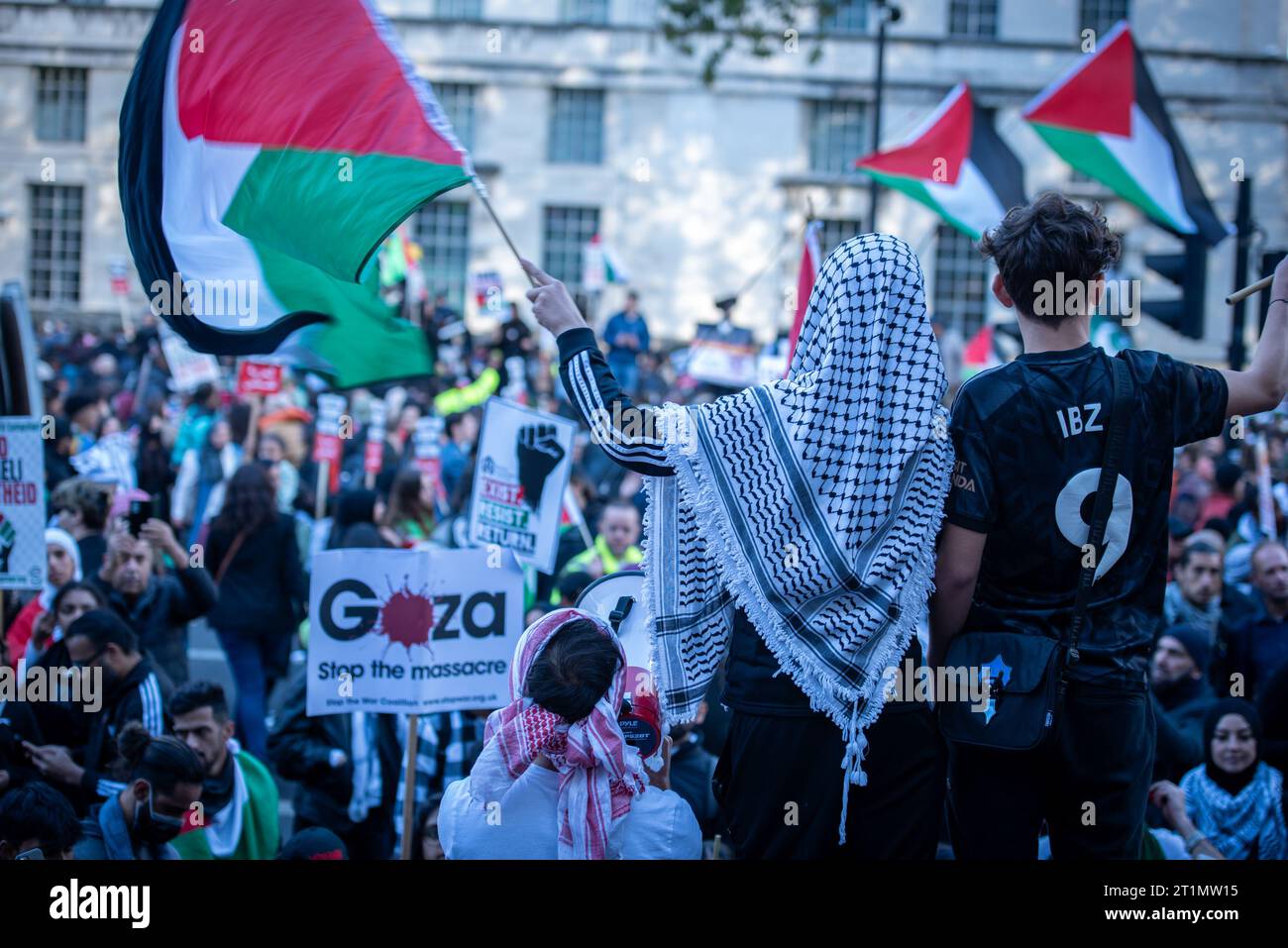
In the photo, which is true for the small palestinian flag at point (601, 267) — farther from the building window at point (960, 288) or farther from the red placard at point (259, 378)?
the red placard at point (259, 378)

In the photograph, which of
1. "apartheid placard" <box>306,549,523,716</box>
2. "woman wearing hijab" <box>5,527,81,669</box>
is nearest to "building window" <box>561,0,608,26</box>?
"woman wearing hijab" <box>5,527,81,669</box>

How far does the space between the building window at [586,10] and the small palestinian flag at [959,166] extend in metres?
23.5

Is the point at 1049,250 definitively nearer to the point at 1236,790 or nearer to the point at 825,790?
the point at 825,790

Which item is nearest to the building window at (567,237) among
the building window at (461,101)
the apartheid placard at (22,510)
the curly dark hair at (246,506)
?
the building window at (461,101)

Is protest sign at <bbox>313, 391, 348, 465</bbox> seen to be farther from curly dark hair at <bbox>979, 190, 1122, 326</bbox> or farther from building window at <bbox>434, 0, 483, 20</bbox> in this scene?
building window at <bbox>434, 0, 483, 20</bbox>

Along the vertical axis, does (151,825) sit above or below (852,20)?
below

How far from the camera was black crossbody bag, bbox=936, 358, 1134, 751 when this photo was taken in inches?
118

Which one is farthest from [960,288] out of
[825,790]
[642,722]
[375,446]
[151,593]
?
[825,790]

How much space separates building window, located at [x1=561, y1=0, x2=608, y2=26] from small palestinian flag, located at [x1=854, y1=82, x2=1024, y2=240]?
23.5m

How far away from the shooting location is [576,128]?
33.0m

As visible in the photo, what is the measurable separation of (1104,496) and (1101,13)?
33.6 meters

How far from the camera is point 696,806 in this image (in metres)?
5.51
